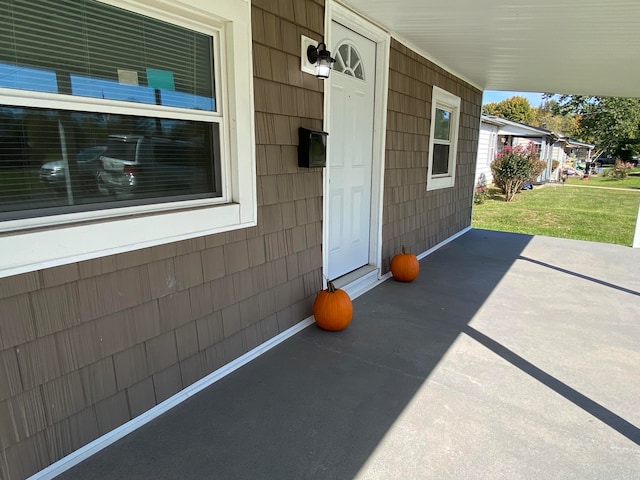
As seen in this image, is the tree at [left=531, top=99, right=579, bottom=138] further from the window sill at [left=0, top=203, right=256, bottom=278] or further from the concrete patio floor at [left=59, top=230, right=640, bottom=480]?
the window sill at [left=0, top=203, right=256, bottom=278]

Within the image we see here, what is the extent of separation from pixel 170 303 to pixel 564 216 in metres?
9.39

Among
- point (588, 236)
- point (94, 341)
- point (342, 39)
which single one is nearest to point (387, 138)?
point (342, 39)

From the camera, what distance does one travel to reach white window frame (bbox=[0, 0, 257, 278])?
1.45m

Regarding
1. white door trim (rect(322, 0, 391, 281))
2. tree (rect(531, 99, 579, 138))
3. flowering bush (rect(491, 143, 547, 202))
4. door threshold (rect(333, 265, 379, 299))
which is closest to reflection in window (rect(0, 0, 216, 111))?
white door trim (rect(322, 0, 391, 281))

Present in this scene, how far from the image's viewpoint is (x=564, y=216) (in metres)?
8.95

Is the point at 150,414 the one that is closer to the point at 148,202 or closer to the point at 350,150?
the point at 148,202

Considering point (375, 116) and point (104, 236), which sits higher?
point (375, 116)

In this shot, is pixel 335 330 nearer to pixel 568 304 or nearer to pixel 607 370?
pixel 607 370

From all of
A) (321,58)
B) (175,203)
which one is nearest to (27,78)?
(175,203)

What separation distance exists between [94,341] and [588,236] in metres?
7.51

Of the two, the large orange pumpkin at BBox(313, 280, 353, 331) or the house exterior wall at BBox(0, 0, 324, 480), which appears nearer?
the house exterior wall at BBox(0, 0, 324, 480)

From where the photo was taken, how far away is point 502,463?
168 cm

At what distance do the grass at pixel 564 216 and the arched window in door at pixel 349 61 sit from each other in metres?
5.05

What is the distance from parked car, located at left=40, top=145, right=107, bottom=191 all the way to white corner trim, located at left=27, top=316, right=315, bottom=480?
3.58ft
